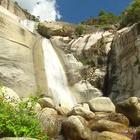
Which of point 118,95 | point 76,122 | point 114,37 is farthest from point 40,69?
point 76,122

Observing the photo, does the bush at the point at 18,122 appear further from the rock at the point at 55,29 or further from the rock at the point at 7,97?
the rock at the point at 55,29

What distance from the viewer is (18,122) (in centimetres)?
1231

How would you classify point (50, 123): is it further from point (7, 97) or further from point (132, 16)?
point (132, 16)

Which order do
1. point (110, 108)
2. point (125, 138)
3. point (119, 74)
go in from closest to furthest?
point (125, 138) < point (110, 108) < point (119, 74)

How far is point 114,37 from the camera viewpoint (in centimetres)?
3384

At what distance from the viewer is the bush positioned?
12.0 m

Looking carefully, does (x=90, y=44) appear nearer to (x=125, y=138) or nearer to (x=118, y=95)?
(x=118, y=95)

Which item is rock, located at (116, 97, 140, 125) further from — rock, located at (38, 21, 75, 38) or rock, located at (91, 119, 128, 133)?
rock, located at (38, 21, 75, 38)

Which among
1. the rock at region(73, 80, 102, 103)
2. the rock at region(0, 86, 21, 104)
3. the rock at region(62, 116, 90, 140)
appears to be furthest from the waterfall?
the rock at region(62, 116, 90, 140)

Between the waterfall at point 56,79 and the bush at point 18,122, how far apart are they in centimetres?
1488

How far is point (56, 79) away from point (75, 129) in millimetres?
12542

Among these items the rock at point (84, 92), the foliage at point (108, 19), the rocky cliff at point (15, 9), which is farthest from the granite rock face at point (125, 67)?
the rocky cliff at point (15, 9)

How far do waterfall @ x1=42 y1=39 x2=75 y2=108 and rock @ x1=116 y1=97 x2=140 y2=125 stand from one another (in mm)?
7418

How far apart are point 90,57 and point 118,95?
16.8 ft
